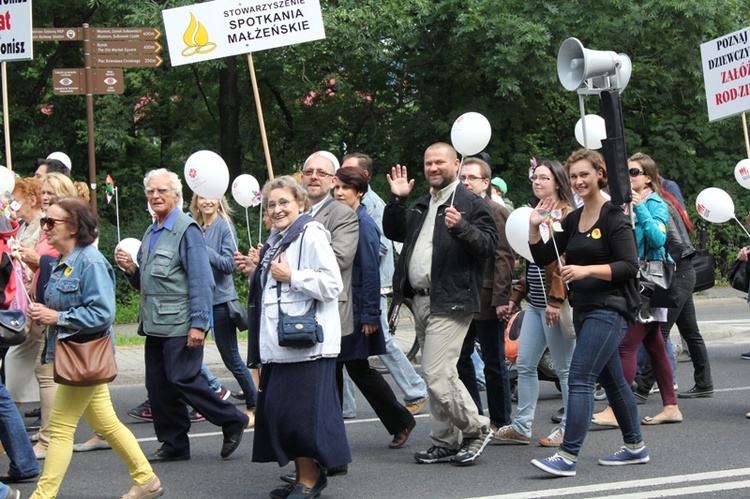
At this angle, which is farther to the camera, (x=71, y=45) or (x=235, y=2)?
(x=71, y=45)

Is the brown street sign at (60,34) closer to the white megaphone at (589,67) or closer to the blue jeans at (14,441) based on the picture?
the blue jeans at (14,441)

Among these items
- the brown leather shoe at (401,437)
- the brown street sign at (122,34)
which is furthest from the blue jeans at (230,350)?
the brown street sign at (122,34)

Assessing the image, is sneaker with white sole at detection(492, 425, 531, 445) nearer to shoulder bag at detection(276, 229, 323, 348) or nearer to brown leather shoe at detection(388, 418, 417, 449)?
brown leather shoe at detection(388, 418, 417, 449)

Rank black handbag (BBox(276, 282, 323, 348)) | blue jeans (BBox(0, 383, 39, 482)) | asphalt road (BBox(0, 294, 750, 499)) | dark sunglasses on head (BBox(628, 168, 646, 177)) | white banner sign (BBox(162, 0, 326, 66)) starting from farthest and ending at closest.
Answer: white banner sign (BBox(162, 0, 326, 66))
dark sunglasses on head (BBox(628, 168, 646, 177))
blue jeans (BBox(0, 383, 39, 482))
asphalt road (BBox(0, 294, 750, 499))
black handbag (BBox(276, 282, 323, 348))

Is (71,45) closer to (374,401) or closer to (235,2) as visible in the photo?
(235,2)

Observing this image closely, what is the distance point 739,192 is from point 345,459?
52.2 feet

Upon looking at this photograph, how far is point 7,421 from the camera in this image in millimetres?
6398

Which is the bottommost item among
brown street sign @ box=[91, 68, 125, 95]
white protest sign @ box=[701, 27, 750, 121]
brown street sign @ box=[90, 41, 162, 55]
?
white protest sign @ box=[701, 27, 750, 121]

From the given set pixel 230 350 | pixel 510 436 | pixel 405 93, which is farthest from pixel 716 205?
pixel 405 93

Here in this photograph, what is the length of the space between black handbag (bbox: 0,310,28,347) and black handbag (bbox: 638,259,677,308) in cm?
413

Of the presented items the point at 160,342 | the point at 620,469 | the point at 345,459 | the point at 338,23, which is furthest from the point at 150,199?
the point at 338,23

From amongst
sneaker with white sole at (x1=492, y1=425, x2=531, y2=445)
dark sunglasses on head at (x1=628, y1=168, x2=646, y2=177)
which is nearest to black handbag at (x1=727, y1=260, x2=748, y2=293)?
dark sunglasses on head at (x1=628, y1=168, x2=646, y2=177)

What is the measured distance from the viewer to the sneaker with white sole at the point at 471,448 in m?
6.77

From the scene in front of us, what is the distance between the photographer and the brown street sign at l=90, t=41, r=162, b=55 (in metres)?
13.9
